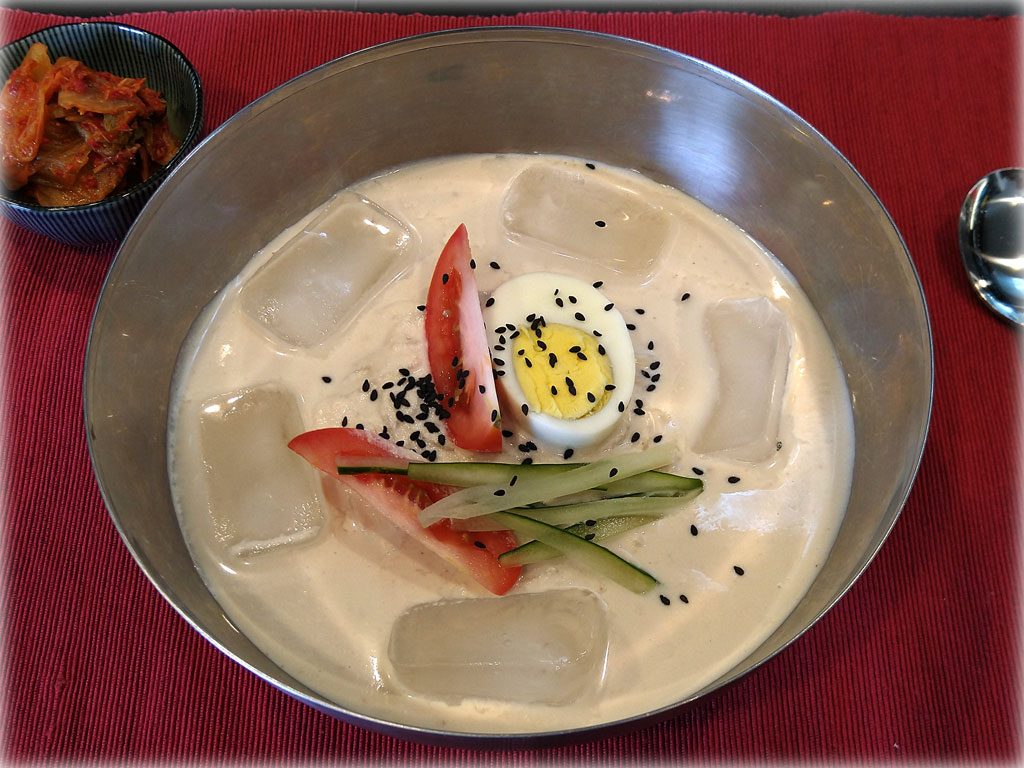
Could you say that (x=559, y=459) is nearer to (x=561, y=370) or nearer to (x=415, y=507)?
(x=561, y=370)

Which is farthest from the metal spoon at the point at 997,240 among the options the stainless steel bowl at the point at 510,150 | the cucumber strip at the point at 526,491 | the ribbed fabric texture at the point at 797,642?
the cucumber strip at the point at 526,491

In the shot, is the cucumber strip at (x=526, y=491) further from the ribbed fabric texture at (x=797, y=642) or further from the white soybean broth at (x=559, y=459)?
the ribbed fabric texture at (x=797, y=642)

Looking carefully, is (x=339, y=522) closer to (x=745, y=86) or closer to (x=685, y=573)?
(x=685, y=573)

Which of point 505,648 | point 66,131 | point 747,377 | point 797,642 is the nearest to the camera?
point 505,648

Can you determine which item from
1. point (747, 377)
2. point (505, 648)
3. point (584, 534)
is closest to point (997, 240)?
point (747, 377)

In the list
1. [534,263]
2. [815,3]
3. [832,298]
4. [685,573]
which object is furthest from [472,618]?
[815,3]

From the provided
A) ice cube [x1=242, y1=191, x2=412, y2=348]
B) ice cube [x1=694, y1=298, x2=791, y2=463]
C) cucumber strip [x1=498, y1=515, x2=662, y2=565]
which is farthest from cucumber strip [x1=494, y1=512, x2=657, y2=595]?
ice cube [x1=242, y1=191, x2=412, y2=348]

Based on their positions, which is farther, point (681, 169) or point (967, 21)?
point (967, 21)


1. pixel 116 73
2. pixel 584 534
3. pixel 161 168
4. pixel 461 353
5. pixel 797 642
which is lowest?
pixel 797 642
